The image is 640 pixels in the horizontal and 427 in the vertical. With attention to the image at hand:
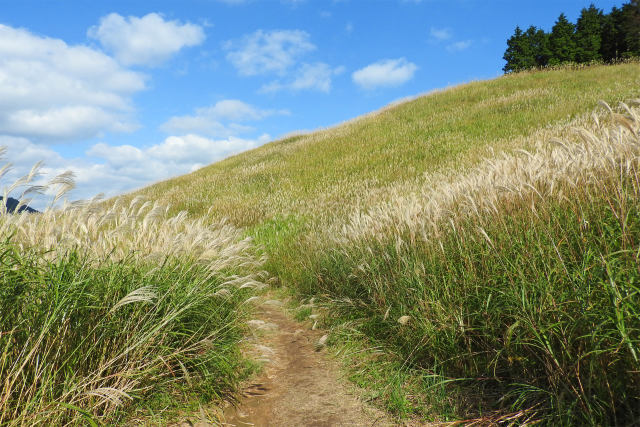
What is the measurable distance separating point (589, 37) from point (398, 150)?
152ft

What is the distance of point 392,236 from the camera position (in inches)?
171

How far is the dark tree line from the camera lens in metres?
43.5

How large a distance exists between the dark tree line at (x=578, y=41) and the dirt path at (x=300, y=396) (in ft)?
161

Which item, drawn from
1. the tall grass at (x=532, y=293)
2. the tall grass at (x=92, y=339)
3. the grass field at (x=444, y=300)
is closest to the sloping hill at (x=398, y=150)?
the grass field at (x=444, y=300)

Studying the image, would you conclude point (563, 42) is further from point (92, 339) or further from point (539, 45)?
point (92, 339)

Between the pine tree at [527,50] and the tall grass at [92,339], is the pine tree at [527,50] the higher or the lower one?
the higher one

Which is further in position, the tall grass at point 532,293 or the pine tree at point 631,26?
the pine tree at point 631,26

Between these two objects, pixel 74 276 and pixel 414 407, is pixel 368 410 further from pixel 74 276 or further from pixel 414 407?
pixel 74 276

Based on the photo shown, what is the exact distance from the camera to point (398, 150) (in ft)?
47.4

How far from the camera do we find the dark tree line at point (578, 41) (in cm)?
4353

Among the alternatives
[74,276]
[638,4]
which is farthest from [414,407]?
[638,4]

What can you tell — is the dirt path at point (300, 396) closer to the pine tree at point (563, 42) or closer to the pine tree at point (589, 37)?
the pine tree at point (563, 42)

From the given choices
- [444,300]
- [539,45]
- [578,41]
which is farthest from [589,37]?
[444,300]

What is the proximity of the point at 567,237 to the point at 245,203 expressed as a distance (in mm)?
10112
